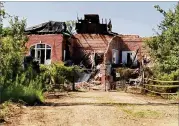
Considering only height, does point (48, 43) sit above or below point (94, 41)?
below

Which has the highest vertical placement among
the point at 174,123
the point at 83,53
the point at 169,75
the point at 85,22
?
the point at 85,22

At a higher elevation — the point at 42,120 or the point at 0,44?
the point at 0,44

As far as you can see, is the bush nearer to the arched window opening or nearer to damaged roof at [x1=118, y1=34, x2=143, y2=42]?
the arched window opening

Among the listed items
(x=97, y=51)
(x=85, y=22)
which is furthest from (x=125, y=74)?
(x=85, y=22)

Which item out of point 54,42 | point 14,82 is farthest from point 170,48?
point 54,42

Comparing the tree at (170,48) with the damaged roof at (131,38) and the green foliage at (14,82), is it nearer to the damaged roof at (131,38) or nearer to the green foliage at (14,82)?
the green foliage at (14,82)

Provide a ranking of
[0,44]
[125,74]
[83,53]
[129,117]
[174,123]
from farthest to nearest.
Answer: [83,53], [125,74], [0,44], [129,117], [174,123]

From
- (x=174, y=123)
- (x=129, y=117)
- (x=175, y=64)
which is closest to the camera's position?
(x=174, y=123)

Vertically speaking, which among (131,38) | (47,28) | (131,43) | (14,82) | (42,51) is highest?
(47,28)

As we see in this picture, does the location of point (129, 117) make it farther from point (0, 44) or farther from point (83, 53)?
point (83, 53)

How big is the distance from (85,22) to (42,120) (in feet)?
124

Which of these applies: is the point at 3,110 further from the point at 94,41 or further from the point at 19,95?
the point at 94,41

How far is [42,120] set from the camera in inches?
404

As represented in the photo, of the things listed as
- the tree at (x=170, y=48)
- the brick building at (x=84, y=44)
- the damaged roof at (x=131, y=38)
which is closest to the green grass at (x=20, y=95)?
the tree at (x=170, y=48)
